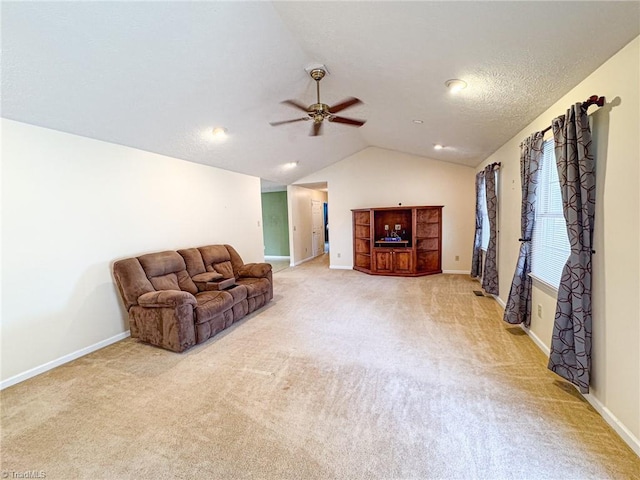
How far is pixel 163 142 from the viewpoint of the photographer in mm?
3764

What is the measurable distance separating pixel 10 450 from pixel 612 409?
12.6 ft

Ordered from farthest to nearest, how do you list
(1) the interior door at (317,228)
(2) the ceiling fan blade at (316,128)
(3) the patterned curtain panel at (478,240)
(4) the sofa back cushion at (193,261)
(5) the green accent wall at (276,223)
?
(1) the interior door at (317,228) < (5) the green accent wall at (276,223) < (3) the patterned curtain panel at (478,240) < (4) the sofa back cushion at (193,261) < (2) the ceiling fan blade at (316,128)

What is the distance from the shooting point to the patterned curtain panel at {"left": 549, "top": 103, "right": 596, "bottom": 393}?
2.02 metres

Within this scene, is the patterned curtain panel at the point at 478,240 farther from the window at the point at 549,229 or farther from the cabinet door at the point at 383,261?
the window at the point at 549,229

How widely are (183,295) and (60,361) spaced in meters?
1.32

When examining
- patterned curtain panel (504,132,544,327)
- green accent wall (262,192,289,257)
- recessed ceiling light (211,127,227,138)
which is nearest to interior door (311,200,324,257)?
green accent wall (262,192,289,257)

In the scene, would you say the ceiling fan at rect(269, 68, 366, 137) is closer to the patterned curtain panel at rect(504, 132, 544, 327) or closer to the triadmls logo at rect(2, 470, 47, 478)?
the patterned curtain panel at rect(504, 132, 544, 327)

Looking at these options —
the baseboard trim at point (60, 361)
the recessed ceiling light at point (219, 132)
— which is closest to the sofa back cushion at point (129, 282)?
the baseboard trim at point (60, 361)

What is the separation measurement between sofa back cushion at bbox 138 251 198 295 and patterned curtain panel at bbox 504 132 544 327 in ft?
12.9

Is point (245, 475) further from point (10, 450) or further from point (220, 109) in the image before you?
point (220, 109)

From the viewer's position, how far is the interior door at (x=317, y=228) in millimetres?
9561

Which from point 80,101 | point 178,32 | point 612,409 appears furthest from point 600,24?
point 80,101

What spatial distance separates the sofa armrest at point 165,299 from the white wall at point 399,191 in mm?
4956

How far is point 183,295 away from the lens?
122 inches
